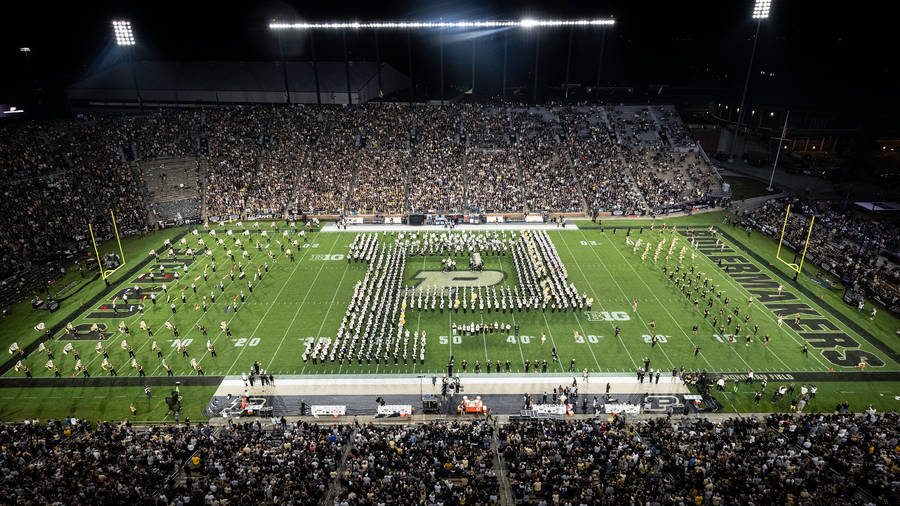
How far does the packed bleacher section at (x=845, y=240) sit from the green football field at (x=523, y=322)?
297 cm

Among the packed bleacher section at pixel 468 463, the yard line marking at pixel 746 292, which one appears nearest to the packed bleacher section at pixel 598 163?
the yard line marking at pixel 746 292

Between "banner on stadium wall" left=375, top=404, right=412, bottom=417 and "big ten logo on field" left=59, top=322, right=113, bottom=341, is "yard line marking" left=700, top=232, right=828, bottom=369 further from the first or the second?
"big ten logo on field" left=59, top=322, right=113, bottom=341

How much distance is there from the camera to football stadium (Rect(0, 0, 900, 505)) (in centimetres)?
1697

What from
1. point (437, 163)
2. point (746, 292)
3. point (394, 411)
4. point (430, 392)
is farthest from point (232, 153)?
point (746, 292)

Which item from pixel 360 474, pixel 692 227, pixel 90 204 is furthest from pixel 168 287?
pixel 692 227

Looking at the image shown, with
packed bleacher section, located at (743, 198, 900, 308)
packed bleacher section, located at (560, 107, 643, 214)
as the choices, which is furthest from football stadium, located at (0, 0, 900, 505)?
packed bleacher section, located at (560, 107, 643, 214)

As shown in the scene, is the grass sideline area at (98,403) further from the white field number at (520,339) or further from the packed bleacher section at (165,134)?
the packed bleacher section at (165,134)

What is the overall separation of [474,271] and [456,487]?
21462 mm

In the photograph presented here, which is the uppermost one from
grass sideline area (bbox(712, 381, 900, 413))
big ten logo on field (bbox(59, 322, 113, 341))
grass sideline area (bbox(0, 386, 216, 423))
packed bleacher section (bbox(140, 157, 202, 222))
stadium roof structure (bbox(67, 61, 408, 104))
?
stadium roof structure (bbox(67, 61, 408, 104))

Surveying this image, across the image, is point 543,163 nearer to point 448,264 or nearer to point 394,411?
point 448,264

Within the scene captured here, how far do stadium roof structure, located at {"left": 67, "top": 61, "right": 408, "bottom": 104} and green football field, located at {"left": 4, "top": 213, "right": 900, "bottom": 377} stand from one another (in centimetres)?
3209

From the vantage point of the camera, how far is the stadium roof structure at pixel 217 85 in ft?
208

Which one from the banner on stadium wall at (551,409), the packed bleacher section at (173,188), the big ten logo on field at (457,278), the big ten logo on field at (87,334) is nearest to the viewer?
the banner on stadium wall at (551,409)

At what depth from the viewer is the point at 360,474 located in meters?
15.9
